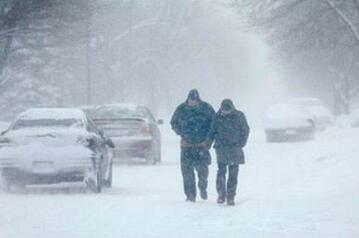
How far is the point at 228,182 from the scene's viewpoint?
48.7 feet

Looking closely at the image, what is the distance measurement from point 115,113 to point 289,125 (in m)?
12.9

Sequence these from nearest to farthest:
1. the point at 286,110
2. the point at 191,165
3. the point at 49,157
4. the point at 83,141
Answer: the point at 191,165
the point at 49,157
the point at 83,141
the point at 286,110

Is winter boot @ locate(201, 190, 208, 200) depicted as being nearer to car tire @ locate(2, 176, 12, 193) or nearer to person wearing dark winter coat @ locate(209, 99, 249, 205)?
person wearing dark winter coat @ locate(209, 99, 249, 205)

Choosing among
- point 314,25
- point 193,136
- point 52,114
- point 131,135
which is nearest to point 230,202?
point 193,136

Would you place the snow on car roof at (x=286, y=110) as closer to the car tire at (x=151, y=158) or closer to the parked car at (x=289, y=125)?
the parked car at (x=289, y=125)

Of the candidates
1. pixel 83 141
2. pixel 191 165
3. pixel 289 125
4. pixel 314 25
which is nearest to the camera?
pixel 191 165

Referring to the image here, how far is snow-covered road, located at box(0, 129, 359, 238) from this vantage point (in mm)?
11438

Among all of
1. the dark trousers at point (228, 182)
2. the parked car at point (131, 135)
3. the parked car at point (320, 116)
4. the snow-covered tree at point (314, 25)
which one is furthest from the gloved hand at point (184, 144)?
the parked car at point (320, 116)

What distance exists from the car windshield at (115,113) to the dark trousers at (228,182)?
36.6 feet

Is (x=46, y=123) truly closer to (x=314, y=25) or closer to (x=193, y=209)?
(x=193, y=209)

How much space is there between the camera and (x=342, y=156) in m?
22.3

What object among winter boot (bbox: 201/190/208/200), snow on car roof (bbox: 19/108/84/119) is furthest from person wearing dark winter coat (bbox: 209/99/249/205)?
snow on car roof (bbox: 19/108/84/119)

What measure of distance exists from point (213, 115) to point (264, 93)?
113m

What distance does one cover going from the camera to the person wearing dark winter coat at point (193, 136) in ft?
50.4
